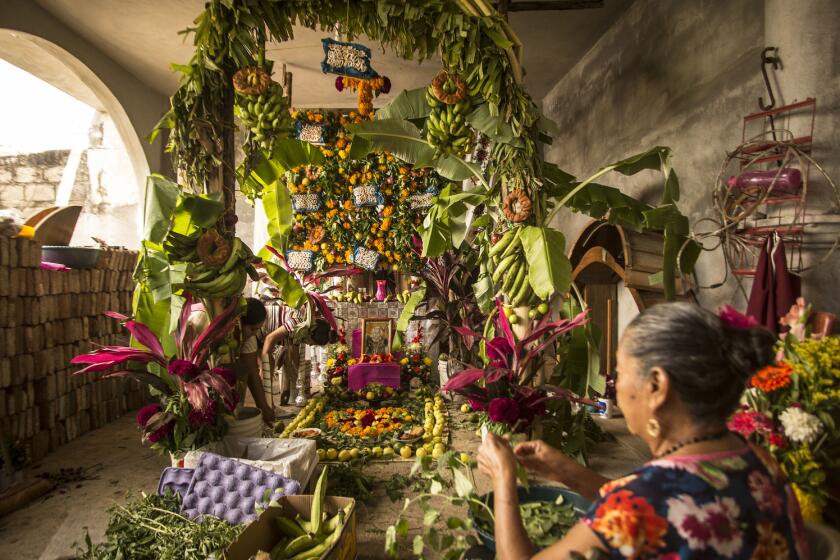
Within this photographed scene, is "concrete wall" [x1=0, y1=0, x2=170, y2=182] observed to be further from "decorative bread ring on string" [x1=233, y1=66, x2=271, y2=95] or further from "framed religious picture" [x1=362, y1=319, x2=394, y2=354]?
"framed religious picture" [x1=362, y1=319, x2=394, y2=354]

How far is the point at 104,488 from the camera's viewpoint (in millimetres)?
2760

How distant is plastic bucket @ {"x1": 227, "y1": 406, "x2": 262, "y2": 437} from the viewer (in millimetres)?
2646

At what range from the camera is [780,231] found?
7.87 ft

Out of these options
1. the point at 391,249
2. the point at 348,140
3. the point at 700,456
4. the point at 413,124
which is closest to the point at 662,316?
the point at 700,456

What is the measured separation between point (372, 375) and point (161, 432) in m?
2.60

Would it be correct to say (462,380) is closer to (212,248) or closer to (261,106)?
(212,248)

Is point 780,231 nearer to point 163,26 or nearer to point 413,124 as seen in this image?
point 413,124

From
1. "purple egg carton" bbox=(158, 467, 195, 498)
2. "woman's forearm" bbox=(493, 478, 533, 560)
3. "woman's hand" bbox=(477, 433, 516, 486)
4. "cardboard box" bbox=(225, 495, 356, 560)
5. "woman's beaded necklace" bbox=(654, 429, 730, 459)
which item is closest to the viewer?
"woman's beaded necklace" bbox=(654, 429, 730, 459)

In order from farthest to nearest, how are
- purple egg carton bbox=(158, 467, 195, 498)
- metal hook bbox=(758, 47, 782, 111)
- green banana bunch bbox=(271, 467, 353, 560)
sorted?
metal hook bbox=(758, 47, 782, 111) < purple egg carton bbox=(158, 467, 195, 498) < green banana bunch bbox=(271, 467, 353, 560)

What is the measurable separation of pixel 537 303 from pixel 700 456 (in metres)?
1.93

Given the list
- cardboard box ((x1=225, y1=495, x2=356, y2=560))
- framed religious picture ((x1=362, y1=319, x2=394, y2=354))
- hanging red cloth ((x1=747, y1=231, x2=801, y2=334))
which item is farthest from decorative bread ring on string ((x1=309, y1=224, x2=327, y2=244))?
hanging red cloth ((x1=747, y1=231, x2=801, y2=334))

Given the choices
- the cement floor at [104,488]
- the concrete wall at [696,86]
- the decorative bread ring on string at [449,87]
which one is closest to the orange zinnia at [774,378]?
the concrete wall at [696,86]

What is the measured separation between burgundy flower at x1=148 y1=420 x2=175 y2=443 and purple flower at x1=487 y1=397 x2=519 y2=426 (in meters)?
1.50

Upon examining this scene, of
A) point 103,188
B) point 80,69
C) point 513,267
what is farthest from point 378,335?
point 103,188
